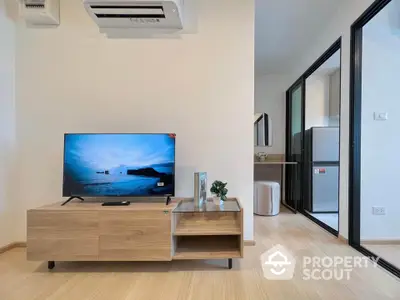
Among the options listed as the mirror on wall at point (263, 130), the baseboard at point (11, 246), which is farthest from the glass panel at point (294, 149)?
the baseboard at point (11, 246)

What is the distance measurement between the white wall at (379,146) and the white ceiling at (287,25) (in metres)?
0.65

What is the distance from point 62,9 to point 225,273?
294cm

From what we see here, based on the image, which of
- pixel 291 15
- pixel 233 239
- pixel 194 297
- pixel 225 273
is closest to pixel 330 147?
pixel 291 15

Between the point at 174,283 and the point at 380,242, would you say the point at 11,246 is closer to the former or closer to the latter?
the point at 174,283

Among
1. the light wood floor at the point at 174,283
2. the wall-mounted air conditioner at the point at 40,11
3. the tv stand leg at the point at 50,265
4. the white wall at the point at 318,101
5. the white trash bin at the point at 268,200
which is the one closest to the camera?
the light wood floor at the point at 174,283

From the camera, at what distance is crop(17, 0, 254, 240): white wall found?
2.64 m

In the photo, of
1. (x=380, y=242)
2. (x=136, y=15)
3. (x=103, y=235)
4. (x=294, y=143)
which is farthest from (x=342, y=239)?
(x=136, y=15)

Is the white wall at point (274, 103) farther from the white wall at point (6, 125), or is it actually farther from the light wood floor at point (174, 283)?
the white wall at point (6, 125)

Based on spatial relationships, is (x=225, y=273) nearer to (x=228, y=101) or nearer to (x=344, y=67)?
(x=228, y=101)

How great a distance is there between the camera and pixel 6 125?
254cm

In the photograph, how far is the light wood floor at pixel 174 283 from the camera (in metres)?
1.75

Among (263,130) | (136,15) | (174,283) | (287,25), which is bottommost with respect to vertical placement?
(174,283)

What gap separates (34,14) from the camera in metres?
2.50

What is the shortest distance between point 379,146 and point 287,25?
189 cm
